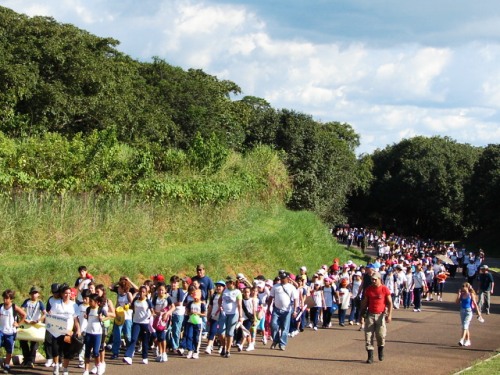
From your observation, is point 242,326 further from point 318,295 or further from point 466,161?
point 466,161

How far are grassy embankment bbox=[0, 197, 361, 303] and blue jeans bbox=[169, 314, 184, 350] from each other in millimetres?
4675

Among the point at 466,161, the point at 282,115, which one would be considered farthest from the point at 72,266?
the point at 466,161

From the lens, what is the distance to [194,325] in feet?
48.9

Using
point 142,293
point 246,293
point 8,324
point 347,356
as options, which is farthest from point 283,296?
point 8,324

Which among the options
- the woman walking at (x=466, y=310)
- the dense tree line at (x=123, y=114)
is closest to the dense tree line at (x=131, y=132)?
the dense tree line at (x=123, y=114)

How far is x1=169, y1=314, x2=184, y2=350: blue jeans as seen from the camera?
15.0m

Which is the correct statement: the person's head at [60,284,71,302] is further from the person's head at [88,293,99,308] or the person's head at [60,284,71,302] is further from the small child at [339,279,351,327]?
the small child at [339,279,351,327]

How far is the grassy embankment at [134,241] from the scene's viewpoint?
20.0 metres

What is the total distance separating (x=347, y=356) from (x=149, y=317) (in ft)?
13.8

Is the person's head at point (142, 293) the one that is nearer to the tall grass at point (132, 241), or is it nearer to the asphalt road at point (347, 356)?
the asphalt road at point (347, 356)

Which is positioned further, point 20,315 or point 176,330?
point 176,330

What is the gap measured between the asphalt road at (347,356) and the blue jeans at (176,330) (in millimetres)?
314

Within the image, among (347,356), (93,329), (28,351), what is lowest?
(347,356)

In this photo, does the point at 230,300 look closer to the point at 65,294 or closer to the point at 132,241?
the point at 65,294
